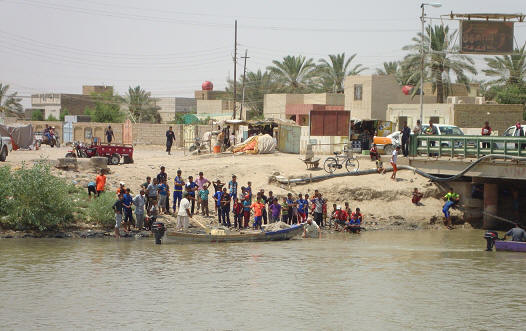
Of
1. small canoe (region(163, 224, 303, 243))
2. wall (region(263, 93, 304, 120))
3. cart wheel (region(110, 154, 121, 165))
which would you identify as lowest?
small canoe (region(163, 224, 303, 243))

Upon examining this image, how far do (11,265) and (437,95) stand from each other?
1651 inches

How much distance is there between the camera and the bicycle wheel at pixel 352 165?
3462cm

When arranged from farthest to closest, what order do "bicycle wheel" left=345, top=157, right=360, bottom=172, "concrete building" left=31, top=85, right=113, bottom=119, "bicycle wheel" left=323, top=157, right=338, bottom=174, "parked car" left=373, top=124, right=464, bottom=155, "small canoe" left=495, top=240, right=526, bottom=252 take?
"concrete building" left=31, top=85, right=113, bottom=119
"parked car" left=373, top=124, right=464, bottom=155
"bicycle wheel" left=345, top=157, right=360, bottom=172
"bicycle wheel" left=323, top=157, right=338, bottom=174
"small canoe" left=495, top=240, right=526, bottom=252

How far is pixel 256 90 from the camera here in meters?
72.4

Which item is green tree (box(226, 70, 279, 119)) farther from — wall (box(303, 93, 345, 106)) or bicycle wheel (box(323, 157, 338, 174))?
bicycle wheel (box(323, 157, 338, 174))

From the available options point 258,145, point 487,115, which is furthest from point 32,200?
point 487,115

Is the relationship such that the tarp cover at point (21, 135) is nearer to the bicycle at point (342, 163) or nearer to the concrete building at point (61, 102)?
the bicycle at point (342, 163)

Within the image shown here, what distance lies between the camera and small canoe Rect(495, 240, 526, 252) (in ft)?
80.2

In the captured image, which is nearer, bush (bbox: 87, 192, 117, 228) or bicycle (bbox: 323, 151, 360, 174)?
bush (bbox: 87, 192, 117, 228)

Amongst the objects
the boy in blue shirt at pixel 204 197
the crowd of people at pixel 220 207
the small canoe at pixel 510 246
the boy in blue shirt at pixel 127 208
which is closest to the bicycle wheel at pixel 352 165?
the crowd of people at pixel 220 207

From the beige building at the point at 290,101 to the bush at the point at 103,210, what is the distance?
118ft

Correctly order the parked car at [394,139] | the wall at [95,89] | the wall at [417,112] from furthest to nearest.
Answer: the wall at [95,89] → the wall at [417,112] → the parked car at [394,139]

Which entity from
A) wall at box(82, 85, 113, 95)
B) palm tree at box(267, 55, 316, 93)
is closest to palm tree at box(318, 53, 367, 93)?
palm tree at box(267, 55, 316, 93)

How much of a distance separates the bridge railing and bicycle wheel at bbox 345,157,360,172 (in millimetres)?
2667
